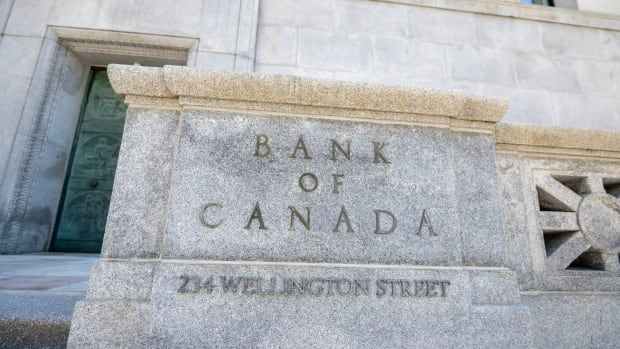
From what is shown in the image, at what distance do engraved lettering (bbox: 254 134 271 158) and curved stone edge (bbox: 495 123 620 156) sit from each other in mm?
2034

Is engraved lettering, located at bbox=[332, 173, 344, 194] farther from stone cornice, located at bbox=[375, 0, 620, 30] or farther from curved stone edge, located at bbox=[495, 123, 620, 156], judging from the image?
stone cornice, located at bbox=[375, 0, 620, 30]

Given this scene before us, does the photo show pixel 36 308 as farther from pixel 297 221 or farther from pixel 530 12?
pixel 530 12

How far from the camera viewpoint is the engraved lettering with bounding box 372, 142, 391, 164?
2797 millimetres

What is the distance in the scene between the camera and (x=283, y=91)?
8.89 ft

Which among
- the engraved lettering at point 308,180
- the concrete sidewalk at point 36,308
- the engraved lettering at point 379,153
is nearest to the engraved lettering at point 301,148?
the engraved lettering at point 308,180

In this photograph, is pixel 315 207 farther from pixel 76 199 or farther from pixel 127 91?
pixel 76 199

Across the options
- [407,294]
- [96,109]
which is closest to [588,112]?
[407,294]

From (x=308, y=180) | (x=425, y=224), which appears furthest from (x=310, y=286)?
(x=425, y=224)

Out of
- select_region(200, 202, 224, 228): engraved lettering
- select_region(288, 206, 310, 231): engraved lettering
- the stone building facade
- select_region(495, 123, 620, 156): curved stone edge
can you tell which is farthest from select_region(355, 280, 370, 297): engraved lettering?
the stone building facade

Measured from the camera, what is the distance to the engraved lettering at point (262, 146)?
2674 millimetres

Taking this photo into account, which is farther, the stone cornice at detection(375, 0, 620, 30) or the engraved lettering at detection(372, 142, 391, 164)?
the stone cornice at detection(375, 0, 620, 30)

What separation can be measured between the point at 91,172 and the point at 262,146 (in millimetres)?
5734

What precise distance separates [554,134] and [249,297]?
→ 9.99 ft

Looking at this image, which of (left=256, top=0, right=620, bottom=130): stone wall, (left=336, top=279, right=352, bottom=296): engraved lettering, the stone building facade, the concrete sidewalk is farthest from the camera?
(left=256, top=0, right=620, bottom=130): stone wall
